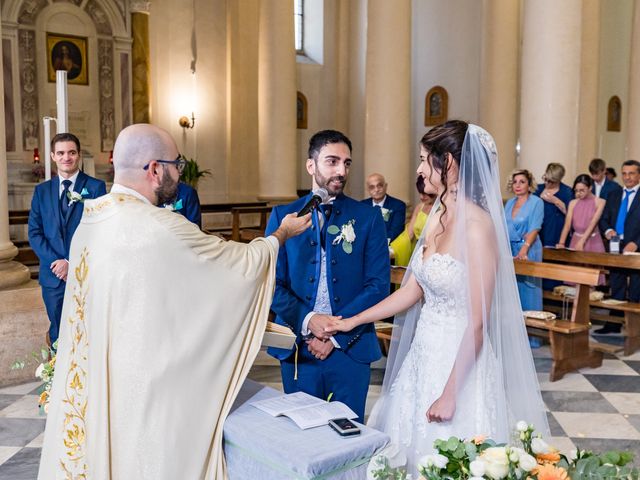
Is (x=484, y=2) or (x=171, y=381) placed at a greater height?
(x=484, y=2)

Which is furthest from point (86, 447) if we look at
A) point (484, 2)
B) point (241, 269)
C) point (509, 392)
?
point (484, 2)

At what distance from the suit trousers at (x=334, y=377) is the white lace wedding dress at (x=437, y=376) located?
0.22 meters

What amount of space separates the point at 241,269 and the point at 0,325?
400 cm

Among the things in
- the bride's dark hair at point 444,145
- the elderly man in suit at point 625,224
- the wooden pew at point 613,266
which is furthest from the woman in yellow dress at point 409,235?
the bride's dark hair at point 444,145

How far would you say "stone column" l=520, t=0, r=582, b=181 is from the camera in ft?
26.0

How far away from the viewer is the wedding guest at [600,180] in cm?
934

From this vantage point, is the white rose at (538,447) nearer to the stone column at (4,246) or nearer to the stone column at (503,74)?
the stone column at (4,246)

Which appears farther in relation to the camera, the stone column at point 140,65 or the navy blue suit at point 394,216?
the stone column at point 140,65

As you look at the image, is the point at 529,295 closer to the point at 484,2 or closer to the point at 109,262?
the point at 109,262

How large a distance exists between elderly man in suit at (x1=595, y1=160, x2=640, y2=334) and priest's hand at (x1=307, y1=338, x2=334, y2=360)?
17.4 feet

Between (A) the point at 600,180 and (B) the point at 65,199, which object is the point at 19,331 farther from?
(A) the point at 600,180

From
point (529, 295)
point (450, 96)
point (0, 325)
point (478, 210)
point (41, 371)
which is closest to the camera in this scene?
point (478, 210)

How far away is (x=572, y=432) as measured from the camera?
15.4 feet

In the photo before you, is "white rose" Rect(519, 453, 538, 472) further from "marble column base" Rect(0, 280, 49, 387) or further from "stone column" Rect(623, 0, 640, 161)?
"stone column" Rect(623, 0, 640, 161)
